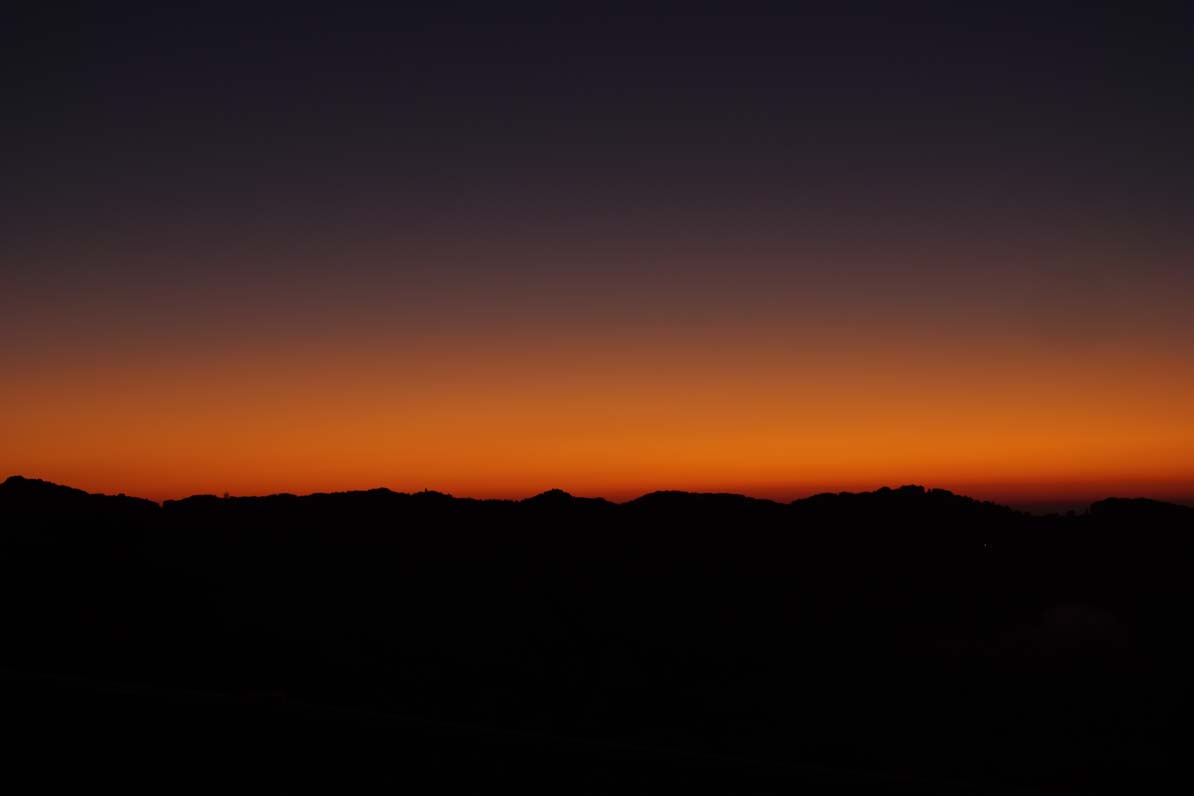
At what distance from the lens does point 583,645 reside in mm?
28766

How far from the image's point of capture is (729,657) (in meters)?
27.7

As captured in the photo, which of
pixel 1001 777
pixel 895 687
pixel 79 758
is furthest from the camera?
pixel 895 687

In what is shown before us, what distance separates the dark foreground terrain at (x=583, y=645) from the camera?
4.18 meters

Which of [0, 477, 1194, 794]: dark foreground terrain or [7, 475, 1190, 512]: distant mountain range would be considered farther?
[7, 475, 1190, 512]: distant mountain range

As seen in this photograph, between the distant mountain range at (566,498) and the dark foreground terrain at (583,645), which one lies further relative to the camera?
the distant mountain range at (566,498)

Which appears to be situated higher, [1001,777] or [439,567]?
[439,567]

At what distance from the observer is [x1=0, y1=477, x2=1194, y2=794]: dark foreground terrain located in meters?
4.18

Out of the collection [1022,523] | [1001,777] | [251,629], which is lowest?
[1001,777]

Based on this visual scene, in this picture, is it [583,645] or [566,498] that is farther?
[566,498]

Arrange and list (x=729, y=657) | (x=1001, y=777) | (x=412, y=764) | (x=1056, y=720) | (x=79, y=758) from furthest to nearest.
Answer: (x=729, y=657) → (x=1056, y=720) → (x=1001, y=777) → (x=79, y=758) → (x=412, y=764)

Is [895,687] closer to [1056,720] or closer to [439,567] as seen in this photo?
[1056,720]

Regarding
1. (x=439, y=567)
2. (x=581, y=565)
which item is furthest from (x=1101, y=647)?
(x=439, y=567)

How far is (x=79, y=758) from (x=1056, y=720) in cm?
2151

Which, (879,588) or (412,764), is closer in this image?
(412,764)
